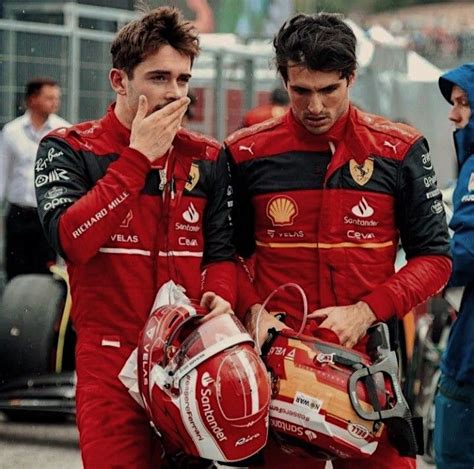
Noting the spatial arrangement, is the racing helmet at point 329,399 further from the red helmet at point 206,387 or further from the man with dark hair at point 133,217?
the man with dark hair at point 133,217

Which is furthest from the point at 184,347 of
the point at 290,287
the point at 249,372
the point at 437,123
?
the point at 437,123

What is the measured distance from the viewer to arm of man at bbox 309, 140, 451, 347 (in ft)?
15.0

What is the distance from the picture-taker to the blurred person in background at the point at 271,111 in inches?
434

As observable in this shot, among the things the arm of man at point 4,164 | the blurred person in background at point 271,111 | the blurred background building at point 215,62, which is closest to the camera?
the blurred person in background at point 271,111

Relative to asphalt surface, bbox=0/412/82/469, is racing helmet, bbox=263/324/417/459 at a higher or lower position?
higher

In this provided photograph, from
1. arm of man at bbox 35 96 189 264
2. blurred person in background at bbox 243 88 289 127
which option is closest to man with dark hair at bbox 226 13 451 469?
arm of man at bbox 35 96 189 264

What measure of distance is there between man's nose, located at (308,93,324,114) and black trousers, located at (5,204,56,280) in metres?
6.84

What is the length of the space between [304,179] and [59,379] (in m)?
4.35

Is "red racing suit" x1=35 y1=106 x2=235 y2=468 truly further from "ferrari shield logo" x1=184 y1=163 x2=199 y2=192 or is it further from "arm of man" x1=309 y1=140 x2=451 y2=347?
"arm of man" x1=309 y1=140 x2=451 y2=347

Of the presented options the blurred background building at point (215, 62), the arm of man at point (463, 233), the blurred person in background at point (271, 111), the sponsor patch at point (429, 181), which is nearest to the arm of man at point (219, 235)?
the sponsor patch at point (429, 181)

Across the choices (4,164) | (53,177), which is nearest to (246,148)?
(53,177)

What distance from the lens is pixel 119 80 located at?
4.64 metres

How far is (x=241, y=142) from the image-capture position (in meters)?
4.84

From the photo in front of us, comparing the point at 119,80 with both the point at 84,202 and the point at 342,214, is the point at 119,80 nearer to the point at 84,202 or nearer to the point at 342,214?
the point at 84,202
